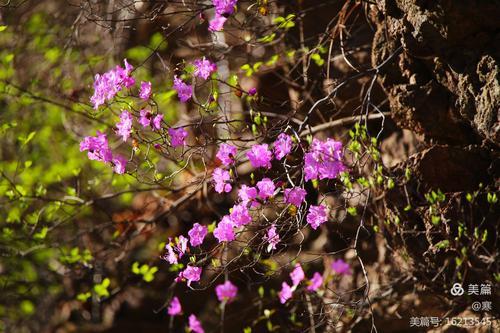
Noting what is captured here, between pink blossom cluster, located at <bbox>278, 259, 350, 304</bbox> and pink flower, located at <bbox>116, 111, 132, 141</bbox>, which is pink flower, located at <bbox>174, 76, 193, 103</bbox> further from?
pink blossom cluster, located at <bbox>278, 259, 350, 304</bbox>

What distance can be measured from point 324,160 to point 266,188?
0.89 ft

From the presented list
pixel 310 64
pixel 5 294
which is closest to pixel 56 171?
pixel 5 294

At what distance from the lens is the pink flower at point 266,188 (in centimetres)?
A: 306

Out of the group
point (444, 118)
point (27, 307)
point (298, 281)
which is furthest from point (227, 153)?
point (27, 307)

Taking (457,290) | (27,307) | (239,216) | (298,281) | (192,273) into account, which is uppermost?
(239,216)

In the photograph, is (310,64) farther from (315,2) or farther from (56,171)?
(56,171)

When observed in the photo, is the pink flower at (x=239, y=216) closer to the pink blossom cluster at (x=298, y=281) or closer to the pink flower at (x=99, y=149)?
the pink blossom cluster at (x=298, y=281)

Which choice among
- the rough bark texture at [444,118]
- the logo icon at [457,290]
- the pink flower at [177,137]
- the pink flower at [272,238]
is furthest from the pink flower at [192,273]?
the logo icon at [457,290]

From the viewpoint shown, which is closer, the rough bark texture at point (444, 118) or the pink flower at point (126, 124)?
the rough bark texture at point (444, 118)

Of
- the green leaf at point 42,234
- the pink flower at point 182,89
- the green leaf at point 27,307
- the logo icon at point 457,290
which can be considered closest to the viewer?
the pink flower at point 182,89

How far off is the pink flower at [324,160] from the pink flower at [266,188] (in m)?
0.16

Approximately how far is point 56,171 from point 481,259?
335 centimetres

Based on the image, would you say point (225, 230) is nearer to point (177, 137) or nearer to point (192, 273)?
point (192, 273)

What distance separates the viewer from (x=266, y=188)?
307cm
